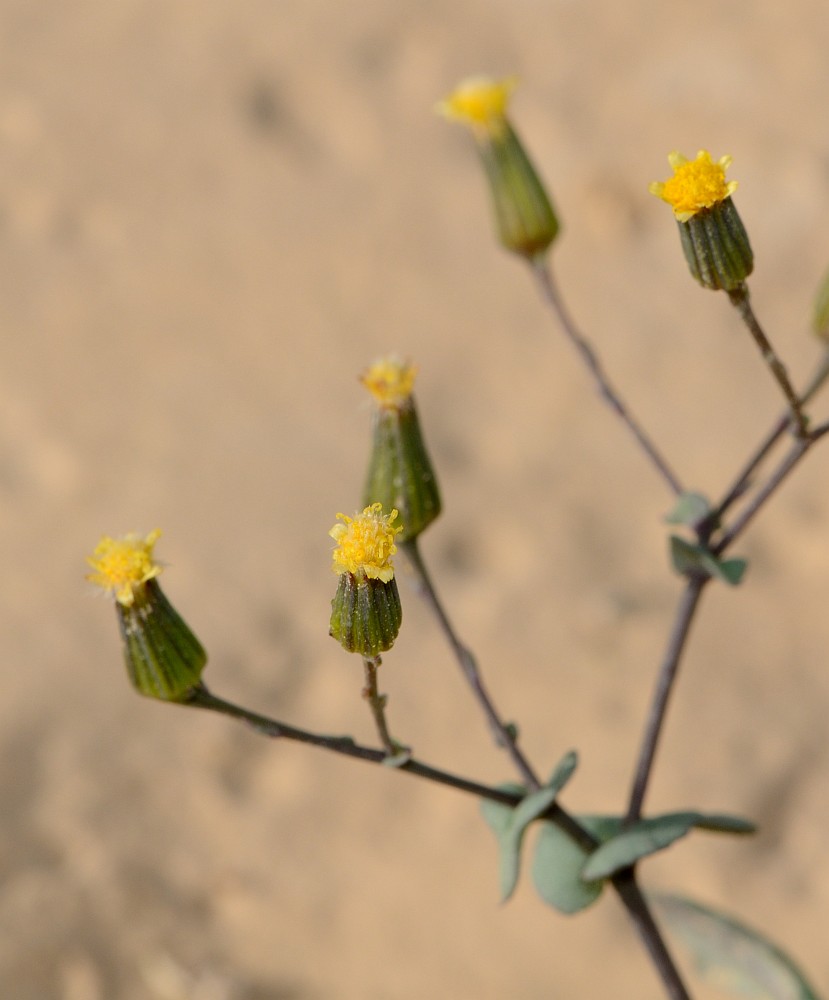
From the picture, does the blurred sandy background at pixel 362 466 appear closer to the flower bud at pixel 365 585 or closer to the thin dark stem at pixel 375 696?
the thin dark stem at pixel 375 696

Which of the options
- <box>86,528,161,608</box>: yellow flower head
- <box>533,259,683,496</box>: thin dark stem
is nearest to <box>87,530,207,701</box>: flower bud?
<box>86,528,161,608</box>: yellow flower head

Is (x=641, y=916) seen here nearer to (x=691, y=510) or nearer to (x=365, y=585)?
(x=691, y=510)

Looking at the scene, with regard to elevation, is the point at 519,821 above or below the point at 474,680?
below

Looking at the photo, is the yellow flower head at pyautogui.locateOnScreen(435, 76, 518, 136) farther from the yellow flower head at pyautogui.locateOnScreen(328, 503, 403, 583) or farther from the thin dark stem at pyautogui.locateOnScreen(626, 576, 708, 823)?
the yellow flower head at pyautogui.locateOnScreen(328, 503, 403, 583)

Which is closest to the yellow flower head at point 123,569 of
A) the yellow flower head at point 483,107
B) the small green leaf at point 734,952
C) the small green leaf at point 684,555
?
the small green leaf at point 684,555

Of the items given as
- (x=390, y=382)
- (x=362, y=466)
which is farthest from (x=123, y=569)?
(x=362, y=466)

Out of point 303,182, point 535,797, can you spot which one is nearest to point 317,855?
point 535,797
